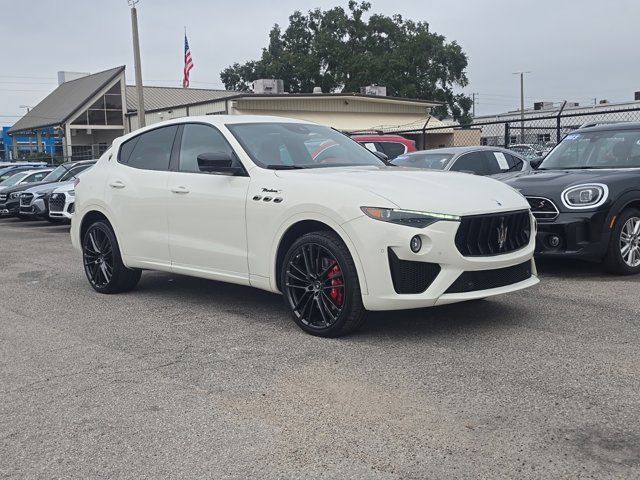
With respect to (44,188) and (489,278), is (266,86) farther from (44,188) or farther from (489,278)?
(489,278)

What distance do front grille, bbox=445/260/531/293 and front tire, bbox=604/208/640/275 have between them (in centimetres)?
222

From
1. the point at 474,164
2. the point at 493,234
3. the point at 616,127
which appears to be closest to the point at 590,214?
the point at 616,127

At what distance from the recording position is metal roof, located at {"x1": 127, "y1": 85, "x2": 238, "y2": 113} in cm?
4850

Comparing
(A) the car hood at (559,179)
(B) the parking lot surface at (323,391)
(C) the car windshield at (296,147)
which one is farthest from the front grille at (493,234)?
(A) the car hood at (559,179)

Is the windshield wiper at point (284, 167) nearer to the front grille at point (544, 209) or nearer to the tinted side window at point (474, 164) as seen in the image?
the front grille at point (544, 209)

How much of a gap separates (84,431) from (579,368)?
2888mm

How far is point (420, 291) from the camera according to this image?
511 cm

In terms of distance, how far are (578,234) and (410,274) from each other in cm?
300

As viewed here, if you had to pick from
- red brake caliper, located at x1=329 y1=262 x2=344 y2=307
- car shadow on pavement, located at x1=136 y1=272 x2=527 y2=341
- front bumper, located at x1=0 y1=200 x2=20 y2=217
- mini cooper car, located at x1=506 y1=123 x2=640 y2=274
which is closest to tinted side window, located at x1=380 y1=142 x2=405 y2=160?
mini cooper car, located at x1=506 y1=123 x2=640 y2=274

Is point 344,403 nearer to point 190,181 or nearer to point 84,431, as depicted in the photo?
point 84,431

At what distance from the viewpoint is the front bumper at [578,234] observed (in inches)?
290

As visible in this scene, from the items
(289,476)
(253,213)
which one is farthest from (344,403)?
(253,213)

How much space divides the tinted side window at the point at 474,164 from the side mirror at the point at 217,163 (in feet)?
18.4

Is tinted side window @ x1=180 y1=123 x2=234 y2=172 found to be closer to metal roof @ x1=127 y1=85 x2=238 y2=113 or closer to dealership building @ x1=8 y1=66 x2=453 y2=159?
dealership building @ x1=8 y1=66 x2=453 y2=159
